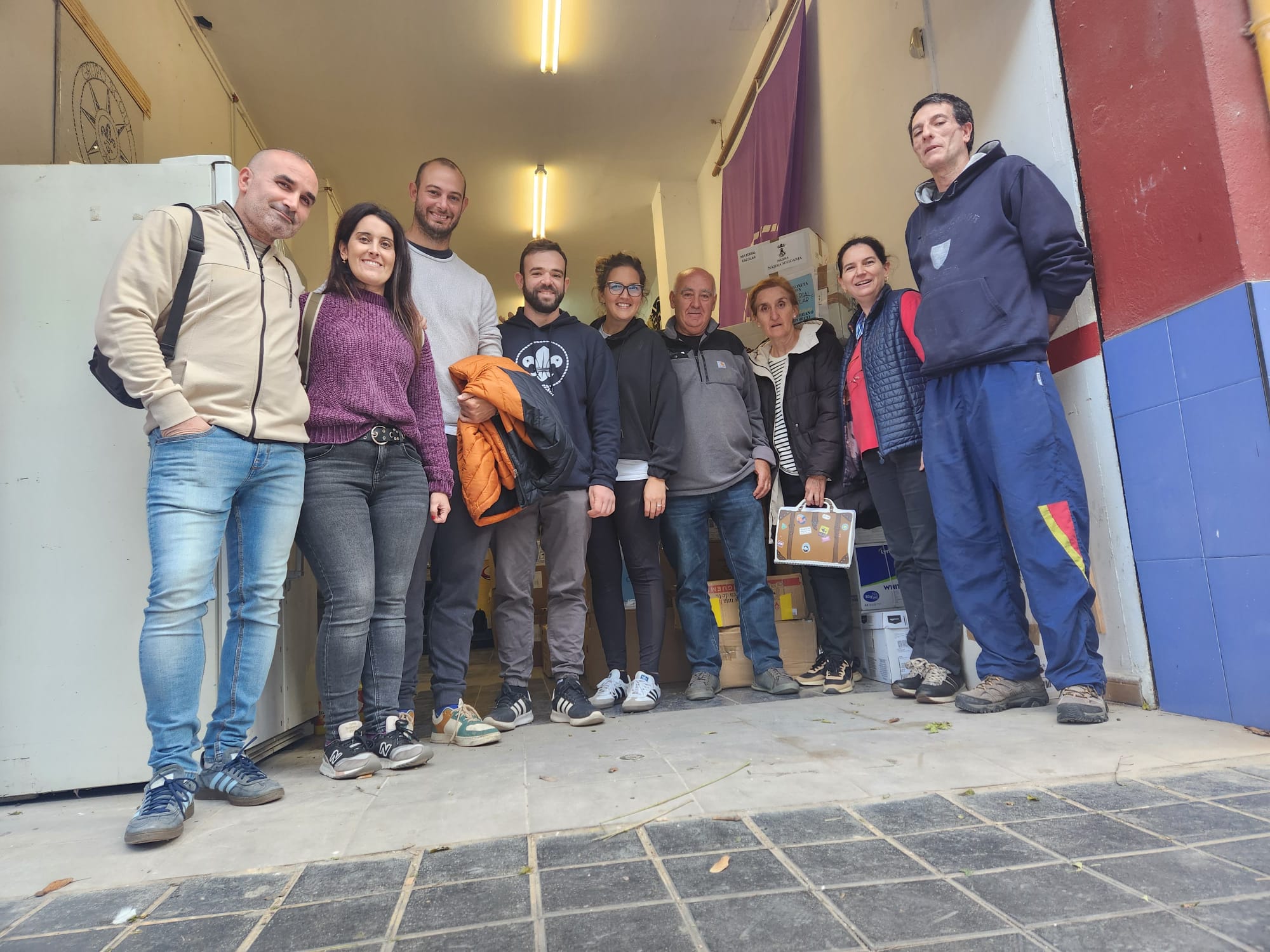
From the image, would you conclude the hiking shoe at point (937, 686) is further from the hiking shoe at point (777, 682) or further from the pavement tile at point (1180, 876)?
the pavement tile at point (1180, 876)

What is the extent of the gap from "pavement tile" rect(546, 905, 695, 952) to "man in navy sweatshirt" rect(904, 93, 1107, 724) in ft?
4.86

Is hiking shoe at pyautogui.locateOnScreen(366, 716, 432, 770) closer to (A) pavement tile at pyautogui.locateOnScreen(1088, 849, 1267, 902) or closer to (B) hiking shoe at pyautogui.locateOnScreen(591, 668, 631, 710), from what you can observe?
(B) hiking shoe at pyautogui.locateOnScreen(591, 668, 631, 710)

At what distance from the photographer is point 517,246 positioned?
880 centimetres

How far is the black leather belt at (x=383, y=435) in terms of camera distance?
2.17 m

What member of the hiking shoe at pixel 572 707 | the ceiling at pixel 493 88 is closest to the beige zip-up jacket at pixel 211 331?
the hiking shoe at pixel 572 707

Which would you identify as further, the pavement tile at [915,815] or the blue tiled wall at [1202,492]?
the blue tiled wall at [1202,492]

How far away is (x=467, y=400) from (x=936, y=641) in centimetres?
178

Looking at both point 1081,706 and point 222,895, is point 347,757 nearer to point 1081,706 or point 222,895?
point 222,895

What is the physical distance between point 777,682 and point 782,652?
0.41 metres

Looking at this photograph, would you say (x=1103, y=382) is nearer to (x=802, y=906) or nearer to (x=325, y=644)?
(x=802, y=906)

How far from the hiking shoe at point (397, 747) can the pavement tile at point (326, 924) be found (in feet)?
2.85

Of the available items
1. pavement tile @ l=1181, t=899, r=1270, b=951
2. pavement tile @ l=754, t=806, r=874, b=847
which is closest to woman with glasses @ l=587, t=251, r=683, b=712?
pavement tile @ l=754, t=806, r=874, b=847

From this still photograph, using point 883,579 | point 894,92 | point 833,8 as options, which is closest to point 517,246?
point 833,8

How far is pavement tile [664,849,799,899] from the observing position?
1193 millimetres
